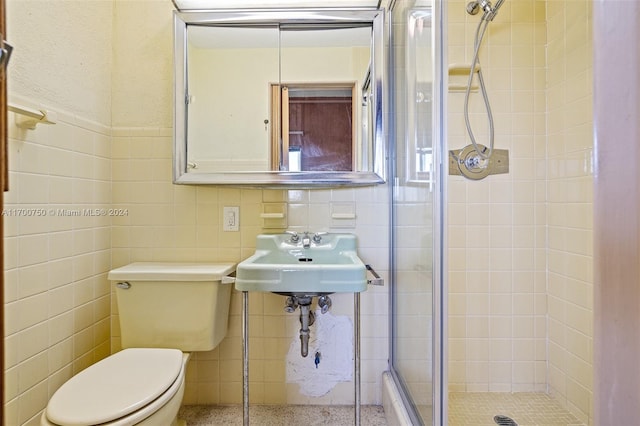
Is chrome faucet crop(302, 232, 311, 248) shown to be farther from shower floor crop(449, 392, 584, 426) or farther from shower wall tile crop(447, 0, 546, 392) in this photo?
shower floor crop(449, 392, 584, 426)

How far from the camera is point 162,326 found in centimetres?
135

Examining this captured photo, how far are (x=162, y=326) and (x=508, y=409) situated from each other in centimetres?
159

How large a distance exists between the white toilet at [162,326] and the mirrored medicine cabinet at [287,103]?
438 millimetres

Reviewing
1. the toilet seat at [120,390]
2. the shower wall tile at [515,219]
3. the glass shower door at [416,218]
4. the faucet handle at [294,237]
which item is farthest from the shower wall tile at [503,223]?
the toilet seat at [120,390]

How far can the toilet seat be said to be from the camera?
894 mm

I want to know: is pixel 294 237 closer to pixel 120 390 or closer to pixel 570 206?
pixel 120 390

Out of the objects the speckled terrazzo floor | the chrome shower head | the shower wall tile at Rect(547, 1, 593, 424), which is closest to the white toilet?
the speckled terrazzo floor

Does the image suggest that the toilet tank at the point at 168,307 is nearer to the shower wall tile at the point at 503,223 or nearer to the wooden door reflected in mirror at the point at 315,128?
the wooden door reflected in mirror at the point at 315,128

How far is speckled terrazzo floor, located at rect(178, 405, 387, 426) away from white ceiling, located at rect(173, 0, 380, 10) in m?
1.91

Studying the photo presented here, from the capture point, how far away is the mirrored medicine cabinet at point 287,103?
4.83 ft

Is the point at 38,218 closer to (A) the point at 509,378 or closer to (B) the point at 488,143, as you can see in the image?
(B) the point at 488,143

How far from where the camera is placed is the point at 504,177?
1.55 m

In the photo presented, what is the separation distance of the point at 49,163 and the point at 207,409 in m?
1.28

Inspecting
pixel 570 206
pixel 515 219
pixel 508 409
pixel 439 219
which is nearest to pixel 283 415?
pixel 508 409
